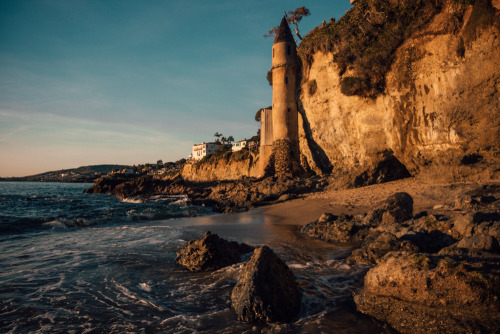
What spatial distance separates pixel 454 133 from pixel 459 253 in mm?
9208

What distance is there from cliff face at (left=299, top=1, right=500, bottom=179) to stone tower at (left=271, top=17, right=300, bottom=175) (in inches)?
236

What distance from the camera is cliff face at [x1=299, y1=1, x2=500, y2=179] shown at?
1027cm

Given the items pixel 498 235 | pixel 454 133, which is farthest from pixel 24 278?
pixel 454 133

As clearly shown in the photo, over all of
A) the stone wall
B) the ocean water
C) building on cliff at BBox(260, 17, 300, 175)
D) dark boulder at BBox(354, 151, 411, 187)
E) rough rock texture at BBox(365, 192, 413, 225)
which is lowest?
the ocean water

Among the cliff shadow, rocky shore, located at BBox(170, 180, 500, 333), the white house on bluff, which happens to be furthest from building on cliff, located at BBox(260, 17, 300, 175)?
the white house on bluff

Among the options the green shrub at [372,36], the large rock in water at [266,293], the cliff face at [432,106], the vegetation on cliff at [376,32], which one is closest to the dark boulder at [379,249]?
the large rock in water at [266,293]

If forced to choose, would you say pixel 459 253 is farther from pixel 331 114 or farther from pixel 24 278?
pixel 331 114

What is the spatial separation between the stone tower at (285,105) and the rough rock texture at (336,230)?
612 inches

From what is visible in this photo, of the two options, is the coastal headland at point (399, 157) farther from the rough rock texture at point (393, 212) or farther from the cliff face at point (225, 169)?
the cliff face at point (225, 169)

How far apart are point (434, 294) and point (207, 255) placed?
418 centimetres

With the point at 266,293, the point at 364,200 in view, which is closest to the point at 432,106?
the point at 364,200

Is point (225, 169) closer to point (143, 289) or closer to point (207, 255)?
point (207, 255)

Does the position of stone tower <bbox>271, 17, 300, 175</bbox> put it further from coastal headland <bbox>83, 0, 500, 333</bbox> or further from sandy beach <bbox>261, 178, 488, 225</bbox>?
sandy beach <bbox>261, 178, 488, 225</bbox>

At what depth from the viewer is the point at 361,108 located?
17.0m
